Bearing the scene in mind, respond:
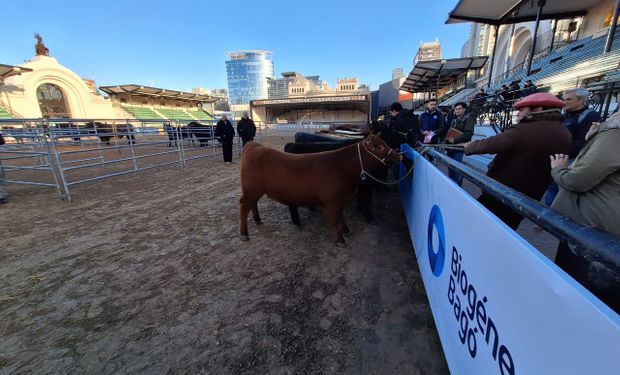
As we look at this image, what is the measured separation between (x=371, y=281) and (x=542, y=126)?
1.92 metres

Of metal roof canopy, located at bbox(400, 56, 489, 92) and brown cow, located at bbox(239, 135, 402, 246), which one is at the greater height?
metal roof canopy, located at bbox(400, 56, 489, 92)

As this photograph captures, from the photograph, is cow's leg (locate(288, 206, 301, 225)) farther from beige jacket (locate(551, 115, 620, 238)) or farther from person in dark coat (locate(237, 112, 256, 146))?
person in dark coat (locate(237, 112, 256, 146))

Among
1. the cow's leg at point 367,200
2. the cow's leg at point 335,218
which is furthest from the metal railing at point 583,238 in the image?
the cow's leg at point 367,200

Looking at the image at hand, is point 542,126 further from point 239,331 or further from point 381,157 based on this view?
point 239,331

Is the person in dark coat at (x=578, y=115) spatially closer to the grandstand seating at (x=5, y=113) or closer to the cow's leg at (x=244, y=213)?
the cow's leg at (x=244, y=213)

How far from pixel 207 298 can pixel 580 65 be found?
18.4 meters

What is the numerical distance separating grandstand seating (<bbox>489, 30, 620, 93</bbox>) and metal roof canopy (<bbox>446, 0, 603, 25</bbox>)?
2.49 meters

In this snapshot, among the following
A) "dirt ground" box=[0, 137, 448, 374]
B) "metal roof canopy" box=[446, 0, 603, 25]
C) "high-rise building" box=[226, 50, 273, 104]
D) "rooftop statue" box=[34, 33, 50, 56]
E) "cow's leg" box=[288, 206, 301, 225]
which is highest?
"high-rise building" box=[226, 50, 273, 104]

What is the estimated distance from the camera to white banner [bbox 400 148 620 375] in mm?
651

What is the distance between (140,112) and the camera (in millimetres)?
38250

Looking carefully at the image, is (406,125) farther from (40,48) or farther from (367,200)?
(40,48)

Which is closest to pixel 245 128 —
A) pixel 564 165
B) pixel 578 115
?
pixel 578 115

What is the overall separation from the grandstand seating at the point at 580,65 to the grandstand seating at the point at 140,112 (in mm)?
43522

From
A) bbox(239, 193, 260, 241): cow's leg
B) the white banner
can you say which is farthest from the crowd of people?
bbox(239, 193, 260, 241): cow's leg
